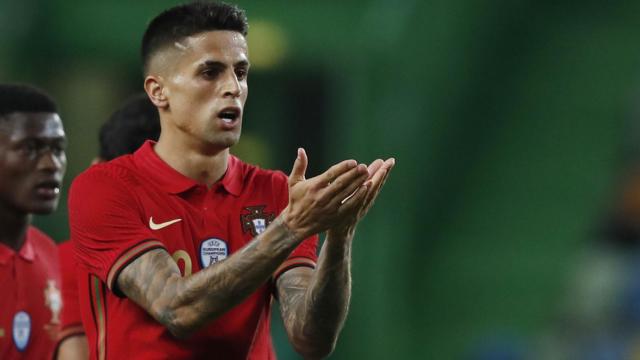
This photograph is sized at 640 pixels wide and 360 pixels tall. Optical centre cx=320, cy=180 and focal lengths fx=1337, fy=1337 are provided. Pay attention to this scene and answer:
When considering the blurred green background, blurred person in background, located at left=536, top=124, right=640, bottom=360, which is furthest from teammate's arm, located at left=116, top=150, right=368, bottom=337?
blurred person in background, located at left=536, top=124, right=640, bottom=360

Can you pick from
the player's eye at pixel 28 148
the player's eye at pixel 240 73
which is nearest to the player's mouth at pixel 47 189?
the player's eye at pixel 28 148

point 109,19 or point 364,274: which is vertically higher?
point 109,19

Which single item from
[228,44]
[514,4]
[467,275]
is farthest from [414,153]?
[228,44]

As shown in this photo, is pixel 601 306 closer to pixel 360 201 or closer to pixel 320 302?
pixel 320 302

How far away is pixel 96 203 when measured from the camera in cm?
410

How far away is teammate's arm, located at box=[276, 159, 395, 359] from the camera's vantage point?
12.5 ft

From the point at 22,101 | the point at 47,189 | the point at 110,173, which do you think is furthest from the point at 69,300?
the point at 110,173

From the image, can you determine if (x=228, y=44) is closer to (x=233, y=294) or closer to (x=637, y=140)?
(x=233, y=294)

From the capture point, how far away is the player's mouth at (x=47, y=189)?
215 inches

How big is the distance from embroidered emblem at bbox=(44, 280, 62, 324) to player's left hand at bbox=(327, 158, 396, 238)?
79.7 inches

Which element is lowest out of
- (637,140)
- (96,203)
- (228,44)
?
(637,140)

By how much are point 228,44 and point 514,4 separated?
8141 millimetres

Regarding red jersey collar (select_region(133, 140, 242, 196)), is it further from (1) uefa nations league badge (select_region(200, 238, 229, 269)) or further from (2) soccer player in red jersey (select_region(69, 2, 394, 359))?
(1) uefa nations league badge (select_region(200, 238, 229, 269))

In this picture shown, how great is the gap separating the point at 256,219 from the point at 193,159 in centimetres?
28
